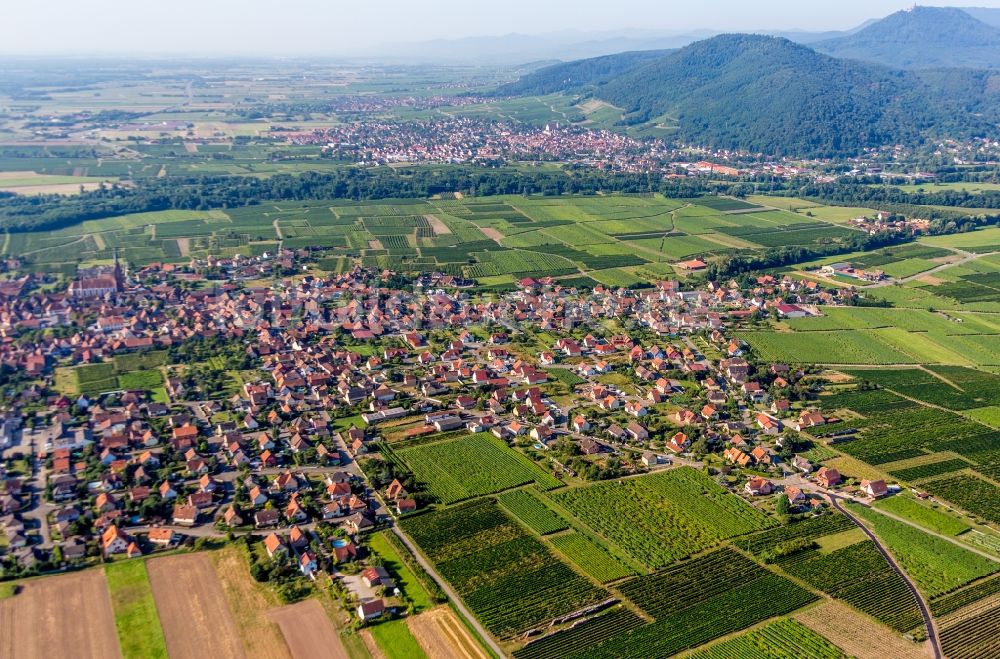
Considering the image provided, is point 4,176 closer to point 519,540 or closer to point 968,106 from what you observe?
point 519,540

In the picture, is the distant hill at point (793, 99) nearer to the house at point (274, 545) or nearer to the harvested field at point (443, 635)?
the house at point (274, 545)

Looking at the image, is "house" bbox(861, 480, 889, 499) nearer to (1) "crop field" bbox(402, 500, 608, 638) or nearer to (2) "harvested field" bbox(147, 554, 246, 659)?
(1) "crop field" bbox(402, 500, 608, 638)

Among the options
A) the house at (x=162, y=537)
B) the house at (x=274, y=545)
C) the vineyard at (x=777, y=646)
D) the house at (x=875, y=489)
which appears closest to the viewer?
the vineyard at (x=777, y=646)

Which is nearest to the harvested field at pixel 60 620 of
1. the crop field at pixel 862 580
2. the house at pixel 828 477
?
the crop field at pixel 862 580

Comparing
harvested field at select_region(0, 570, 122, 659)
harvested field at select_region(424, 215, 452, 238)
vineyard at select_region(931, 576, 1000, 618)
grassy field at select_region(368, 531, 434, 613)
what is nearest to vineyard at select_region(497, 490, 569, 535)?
grassy field at select_region(368, 531, 434, 613)

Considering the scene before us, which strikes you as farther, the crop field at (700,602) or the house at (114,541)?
the house at (114,541)

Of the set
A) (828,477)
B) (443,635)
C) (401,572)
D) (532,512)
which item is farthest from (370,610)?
(828,477)

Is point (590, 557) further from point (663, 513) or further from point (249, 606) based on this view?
point (249, 606)
